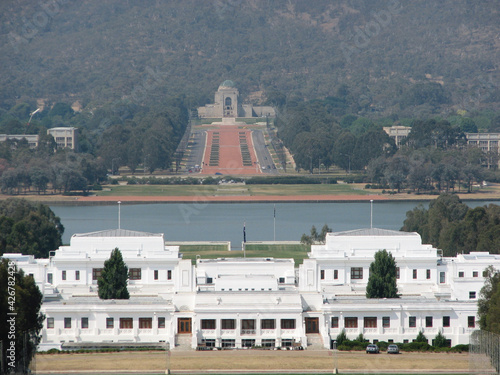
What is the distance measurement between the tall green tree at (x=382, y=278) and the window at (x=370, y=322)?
3.91 metres

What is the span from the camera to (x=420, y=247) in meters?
70.8

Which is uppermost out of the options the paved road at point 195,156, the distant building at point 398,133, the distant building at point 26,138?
the distant building at point 398,133

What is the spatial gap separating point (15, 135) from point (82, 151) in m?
14.4

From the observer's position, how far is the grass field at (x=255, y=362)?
51.8 meters

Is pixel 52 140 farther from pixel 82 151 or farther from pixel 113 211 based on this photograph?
pixel 113 211

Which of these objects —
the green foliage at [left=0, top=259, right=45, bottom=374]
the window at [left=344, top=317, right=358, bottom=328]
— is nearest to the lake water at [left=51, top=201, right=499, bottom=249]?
the window at [left=344, top=317, right=358, bottom=328]

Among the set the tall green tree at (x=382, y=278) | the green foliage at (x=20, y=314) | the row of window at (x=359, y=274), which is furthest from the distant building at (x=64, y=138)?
the green foliage at (x=20, y=314)

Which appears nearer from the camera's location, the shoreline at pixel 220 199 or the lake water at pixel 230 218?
the lake water at pixel 230 218

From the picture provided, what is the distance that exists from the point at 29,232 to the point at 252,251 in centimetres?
1644

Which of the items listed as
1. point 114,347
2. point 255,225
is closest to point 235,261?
point 114,347

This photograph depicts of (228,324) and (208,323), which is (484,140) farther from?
(208,323)

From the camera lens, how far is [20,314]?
5209 centimetres

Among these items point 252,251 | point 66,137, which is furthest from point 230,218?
point 66,137

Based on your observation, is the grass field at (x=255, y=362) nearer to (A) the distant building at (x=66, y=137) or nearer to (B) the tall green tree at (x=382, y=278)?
→ (B) the tall green tree at (x=382, y=278)
